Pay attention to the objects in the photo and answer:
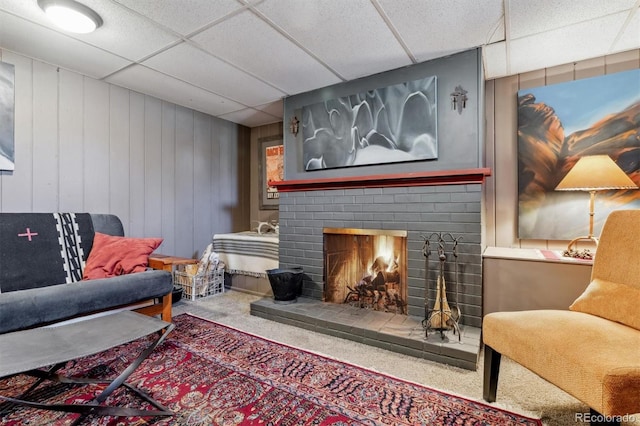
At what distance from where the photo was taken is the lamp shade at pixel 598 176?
198 centimetres

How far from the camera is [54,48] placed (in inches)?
89.8

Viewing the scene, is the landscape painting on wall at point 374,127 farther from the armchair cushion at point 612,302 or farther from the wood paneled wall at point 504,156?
the armchair cushion at point 612,302

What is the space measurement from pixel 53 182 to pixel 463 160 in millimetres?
3433

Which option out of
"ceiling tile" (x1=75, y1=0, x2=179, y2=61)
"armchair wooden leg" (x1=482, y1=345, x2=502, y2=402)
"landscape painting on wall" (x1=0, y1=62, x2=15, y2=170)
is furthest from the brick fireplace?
"landscape painting on wall" (x1=0, y1=62, x2=15, y2=170)

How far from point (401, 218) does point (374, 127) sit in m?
0.85

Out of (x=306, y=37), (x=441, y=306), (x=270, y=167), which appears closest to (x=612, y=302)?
(x=441, y=306)

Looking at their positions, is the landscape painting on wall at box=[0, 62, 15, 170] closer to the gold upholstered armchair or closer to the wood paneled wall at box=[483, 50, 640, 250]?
the gold upholstered armchair

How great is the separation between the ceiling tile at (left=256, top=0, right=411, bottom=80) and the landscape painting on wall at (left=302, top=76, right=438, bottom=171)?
0.27 meters

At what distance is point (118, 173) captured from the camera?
3.00 meters

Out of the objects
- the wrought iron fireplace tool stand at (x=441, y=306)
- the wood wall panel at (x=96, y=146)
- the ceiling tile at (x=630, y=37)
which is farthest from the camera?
the wood wall panel at (x=96, y=146)

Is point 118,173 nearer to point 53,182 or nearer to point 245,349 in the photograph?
point 53,182

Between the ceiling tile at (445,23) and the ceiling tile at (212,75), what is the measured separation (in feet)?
4.73

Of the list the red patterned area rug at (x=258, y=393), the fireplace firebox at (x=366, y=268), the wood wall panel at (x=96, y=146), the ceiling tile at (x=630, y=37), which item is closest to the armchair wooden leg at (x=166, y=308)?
the red patterned area rug at (x=258, y=393)

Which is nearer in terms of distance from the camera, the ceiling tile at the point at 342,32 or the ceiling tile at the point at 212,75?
the ceiling tile at the point at 342,32
